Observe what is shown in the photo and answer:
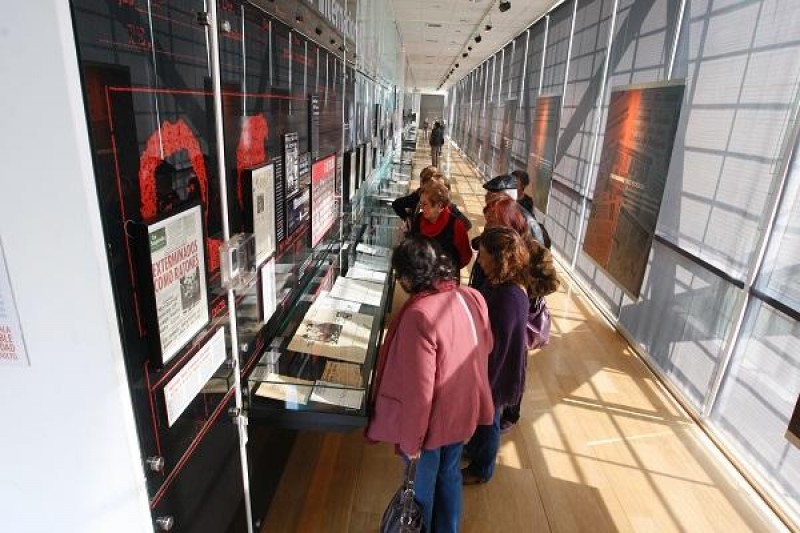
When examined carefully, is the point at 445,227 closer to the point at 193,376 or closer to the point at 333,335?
the point at 333,335

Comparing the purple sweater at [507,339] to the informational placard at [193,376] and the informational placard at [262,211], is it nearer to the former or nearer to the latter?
the informational placard at [262,211]

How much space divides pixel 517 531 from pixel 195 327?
79.7 inches

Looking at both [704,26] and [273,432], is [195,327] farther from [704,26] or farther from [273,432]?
[704,26]

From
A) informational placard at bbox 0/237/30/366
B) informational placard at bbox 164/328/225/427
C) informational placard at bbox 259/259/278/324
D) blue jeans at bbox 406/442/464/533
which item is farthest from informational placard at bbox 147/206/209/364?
blue jeans at bbox 406/442/464/533

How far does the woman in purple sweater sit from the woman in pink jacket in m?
0.23

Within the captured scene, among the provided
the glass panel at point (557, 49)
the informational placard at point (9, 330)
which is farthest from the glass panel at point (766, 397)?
the glass panel at point (557, 49)

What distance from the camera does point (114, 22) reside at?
42.9 inches

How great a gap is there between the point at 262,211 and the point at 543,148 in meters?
7.35

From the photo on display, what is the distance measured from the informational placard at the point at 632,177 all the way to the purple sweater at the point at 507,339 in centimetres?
242

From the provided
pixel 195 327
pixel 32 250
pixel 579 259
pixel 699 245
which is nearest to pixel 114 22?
pixel 32 250

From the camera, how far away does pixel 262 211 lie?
81.2 inches

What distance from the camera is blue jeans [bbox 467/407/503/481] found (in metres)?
2.75

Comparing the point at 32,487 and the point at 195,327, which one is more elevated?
the point at 195,327

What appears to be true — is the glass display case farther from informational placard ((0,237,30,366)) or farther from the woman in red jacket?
informational placard ((0,237,30,366))
